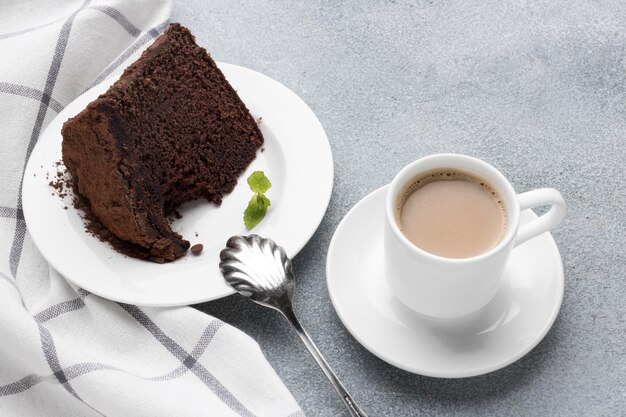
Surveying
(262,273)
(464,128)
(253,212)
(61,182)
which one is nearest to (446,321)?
(262,273)

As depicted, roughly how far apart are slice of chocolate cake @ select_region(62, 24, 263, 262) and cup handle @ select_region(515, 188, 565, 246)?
34.2 inches

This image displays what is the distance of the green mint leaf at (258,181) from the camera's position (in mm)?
2070

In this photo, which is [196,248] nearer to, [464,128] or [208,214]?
[208,214]

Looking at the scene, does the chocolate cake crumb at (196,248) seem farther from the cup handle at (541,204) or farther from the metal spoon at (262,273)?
the cup handle at (541,204)

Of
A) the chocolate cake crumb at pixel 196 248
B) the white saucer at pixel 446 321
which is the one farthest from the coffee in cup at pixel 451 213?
the chocolate cake crumb at pixel 196 248

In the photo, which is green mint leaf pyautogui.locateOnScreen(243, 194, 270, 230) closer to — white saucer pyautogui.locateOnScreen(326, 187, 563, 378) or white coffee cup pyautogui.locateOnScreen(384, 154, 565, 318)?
white saucer pyautogui.locateOnScreen(326, 187, 563, 378)

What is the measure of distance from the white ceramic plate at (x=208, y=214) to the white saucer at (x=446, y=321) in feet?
0.50

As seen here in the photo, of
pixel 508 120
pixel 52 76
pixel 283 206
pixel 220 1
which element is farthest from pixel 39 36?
pixel 508 120

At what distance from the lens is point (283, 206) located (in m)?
2.06

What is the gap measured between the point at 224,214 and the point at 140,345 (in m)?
0.44

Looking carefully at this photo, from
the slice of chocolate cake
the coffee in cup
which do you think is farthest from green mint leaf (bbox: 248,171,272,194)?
the coffee in cup

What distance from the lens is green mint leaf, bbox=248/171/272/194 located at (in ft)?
6.79

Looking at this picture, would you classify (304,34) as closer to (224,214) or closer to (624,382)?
(224,214)

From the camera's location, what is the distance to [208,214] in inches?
85.4
